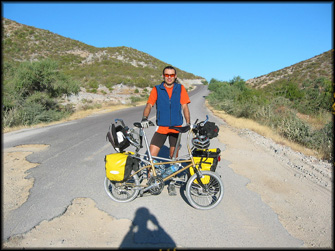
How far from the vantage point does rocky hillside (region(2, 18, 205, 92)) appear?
138 ft

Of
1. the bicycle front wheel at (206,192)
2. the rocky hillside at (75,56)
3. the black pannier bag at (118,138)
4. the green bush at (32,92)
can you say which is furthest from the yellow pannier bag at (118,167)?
the rocky hillside at (75,56)

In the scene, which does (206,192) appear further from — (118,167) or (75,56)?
(75,56)

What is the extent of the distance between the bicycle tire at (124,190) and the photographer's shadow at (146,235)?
0.38m

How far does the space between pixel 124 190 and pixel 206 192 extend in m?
1.30

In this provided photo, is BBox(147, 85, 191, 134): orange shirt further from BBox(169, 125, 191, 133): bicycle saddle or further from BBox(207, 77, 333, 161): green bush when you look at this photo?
BBox(207, 77, 333, 161): green bush

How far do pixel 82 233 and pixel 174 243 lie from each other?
1156 mm

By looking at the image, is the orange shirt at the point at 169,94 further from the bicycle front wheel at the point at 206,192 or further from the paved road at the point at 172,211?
the paved road at the point at 172,211

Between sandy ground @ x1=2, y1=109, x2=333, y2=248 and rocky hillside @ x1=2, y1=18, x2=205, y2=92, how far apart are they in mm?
30455

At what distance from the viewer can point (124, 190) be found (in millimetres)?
3527

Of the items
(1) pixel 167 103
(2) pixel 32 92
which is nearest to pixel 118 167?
(1) pixel 167 103

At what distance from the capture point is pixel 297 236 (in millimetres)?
2850

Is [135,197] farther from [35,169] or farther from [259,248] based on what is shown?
[35,169]

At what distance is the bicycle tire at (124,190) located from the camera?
11.5ft

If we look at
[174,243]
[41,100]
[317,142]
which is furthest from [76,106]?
[174,243]
